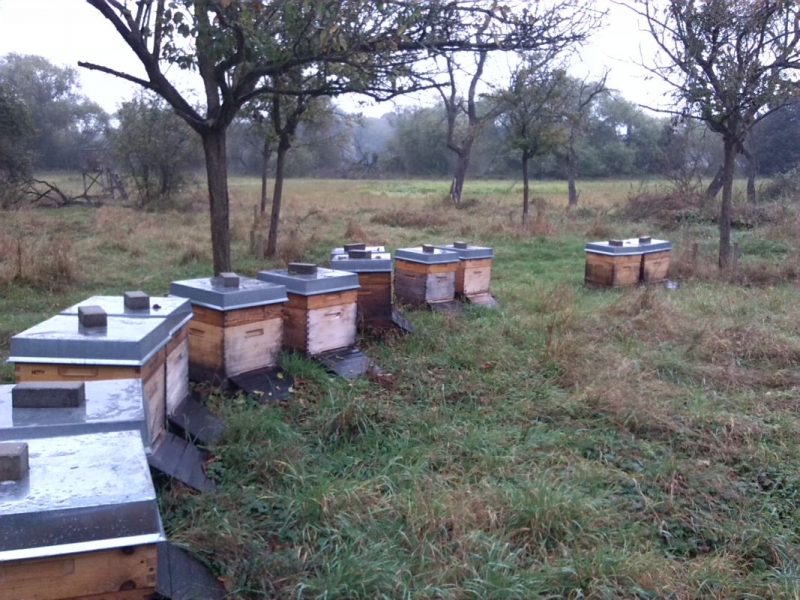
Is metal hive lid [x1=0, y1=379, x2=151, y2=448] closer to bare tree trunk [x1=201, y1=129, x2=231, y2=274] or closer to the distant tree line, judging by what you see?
bare tree trunk [x1=201, y1=129, x2=231, y2=274]

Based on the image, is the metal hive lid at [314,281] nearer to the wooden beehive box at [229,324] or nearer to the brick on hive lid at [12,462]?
the wooden beehive box at [229,324]

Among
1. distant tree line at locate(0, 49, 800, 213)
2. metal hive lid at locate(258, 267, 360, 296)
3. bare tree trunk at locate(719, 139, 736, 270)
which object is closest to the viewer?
metal hive lid at locate(258, 267, 360, 296)

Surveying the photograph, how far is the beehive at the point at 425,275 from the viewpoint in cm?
611

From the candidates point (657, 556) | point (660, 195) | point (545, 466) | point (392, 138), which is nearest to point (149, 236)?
point (545, 466)

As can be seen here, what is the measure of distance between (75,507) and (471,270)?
530cm

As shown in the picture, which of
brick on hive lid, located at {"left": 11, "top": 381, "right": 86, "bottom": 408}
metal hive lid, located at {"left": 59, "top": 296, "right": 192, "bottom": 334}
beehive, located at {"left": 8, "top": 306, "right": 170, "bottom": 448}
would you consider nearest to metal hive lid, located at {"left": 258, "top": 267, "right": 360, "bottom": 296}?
metal hive lid, located at {"left": 59, "top": 296, "right": 192, "bottom": 334}

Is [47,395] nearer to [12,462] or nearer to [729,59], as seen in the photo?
[12,462]

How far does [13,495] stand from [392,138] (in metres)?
48.2

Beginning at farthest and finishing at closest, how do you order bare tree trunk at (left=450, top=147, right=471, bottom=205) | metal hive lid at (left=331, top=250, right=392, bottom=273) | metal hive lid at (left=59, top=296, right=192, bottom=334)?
bare tree trunk at (left=450, top=147, right=471, bottom=205) < metal hive lid at (left=331, top=250, right=392, bottom=273) < metal hive lid at (left=59, top=296, right=192, bottom=334)

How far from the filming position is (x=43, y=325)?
303 cm

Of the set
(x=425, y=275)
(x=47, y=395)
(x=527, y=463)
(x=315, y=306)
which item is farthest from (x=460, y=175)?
(x=47, y=395)

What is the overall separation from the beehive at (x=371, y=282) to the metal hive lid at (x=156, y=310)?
68.6 inches

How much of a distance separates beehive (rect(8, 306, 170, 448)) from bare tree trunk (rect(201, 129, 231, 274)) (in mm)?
2742

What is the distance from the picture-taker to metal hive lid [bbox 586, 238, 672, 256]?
780 cm
